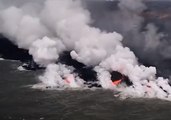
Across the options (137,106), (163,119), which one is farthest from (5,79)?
(163,119)

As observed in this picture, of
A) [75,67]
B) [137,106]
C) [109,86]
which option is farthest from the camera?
[75,67]

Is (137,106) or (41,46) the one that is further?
(41,46)

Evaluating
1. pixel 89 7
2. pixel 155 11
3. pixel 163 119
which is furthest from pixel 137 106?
pixel 155 11

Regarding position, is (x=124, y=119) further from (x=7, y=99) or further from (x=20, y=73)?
(x=20, y=73)

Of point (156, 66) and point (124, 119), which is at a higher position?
point (156, 66)

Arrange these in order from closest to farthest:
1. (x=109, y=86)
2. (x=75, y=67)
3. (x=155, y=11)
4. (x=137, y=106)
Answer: (x=137, y=106) < (x=109, y=86) < (x=75, y=67) < (x=155, y=11)

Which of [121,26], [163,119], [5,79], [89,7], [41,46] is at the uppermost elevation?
[89,7]
